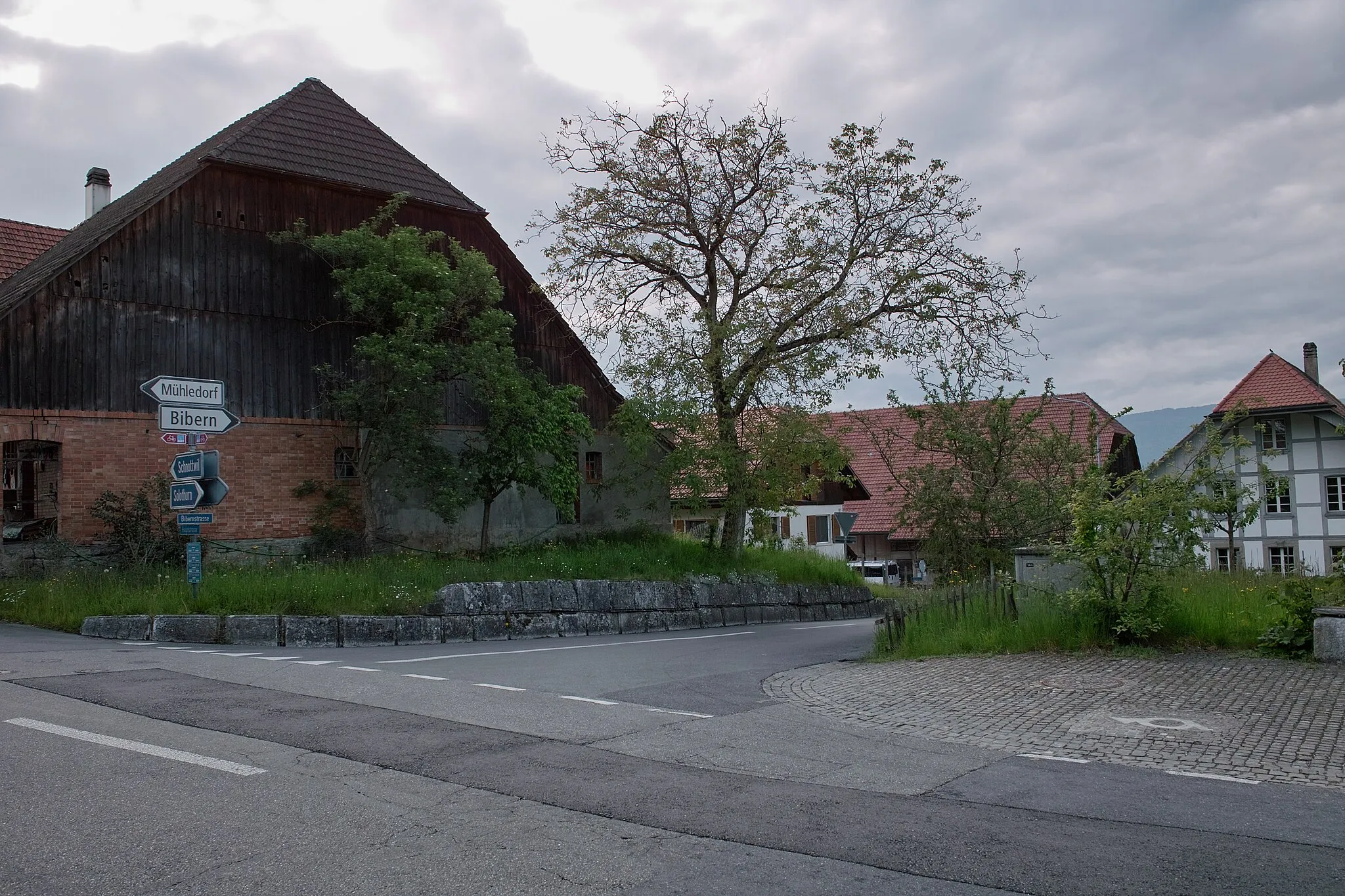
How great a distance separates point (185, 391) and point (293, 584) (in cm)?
354

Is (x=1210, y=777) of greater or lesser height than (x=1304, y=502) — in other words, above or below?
below

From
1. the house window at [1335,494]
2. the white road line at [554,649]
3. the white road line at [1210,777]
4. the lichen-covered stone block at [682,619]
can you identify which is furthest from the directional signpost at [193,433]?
the house window at [1335,494]

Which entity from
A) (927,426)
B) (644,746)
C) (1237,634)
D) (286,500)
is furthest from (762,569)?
(644,746)

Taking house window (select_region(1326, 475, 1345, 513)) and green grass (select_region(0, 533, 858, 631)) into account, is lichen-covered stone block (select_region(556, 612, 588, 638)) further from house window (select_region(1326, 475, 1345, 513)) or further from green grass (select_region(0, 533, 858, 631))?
house window (select_region(1326, 475, 1345, 513))

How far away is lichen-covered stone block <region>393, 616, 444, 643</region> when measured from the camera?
16312mm

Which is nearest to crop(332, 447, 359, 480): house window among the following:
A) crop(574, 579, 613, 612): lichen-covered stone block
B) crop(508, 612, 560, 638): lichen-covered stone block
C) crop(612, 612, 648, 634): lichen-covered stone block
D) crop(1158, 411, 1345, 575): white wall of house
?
crop(574, 579, 613, 612): lichen-covered stone block

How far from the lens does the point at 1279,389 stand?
1519 inches

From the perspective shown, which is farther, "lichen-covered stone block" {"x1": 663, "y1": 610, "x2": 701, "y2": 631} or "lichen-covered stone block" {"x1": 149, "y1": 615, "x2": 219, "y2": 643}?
"lichen-covered stone block" {"x1": 663, "y1": 610, "x2": 701, "y2": 631}

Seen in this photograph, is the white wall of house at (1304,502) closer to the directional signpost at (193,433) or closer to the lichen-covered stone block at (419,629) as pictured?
the lichen-covered stone block at (419,629)

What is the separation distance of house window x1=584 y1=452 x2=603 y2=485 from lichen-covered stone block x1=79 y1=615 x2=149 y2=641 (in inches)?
554

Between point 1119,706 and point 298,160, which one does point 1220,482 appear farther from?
point 298,160

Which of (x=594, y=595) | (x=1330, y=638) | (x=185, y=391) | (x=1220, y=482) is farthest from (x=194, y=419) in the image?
(x=1330, y=638)

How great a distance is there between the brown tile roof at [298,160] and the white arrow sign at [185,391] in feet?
23.8

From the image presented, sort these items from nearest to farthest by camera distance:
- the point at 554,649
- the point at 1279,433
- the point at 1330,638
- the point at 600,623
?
the point at 1330,638 → the point at 554,649 → the point at 600,623 → the point at 1279,433
